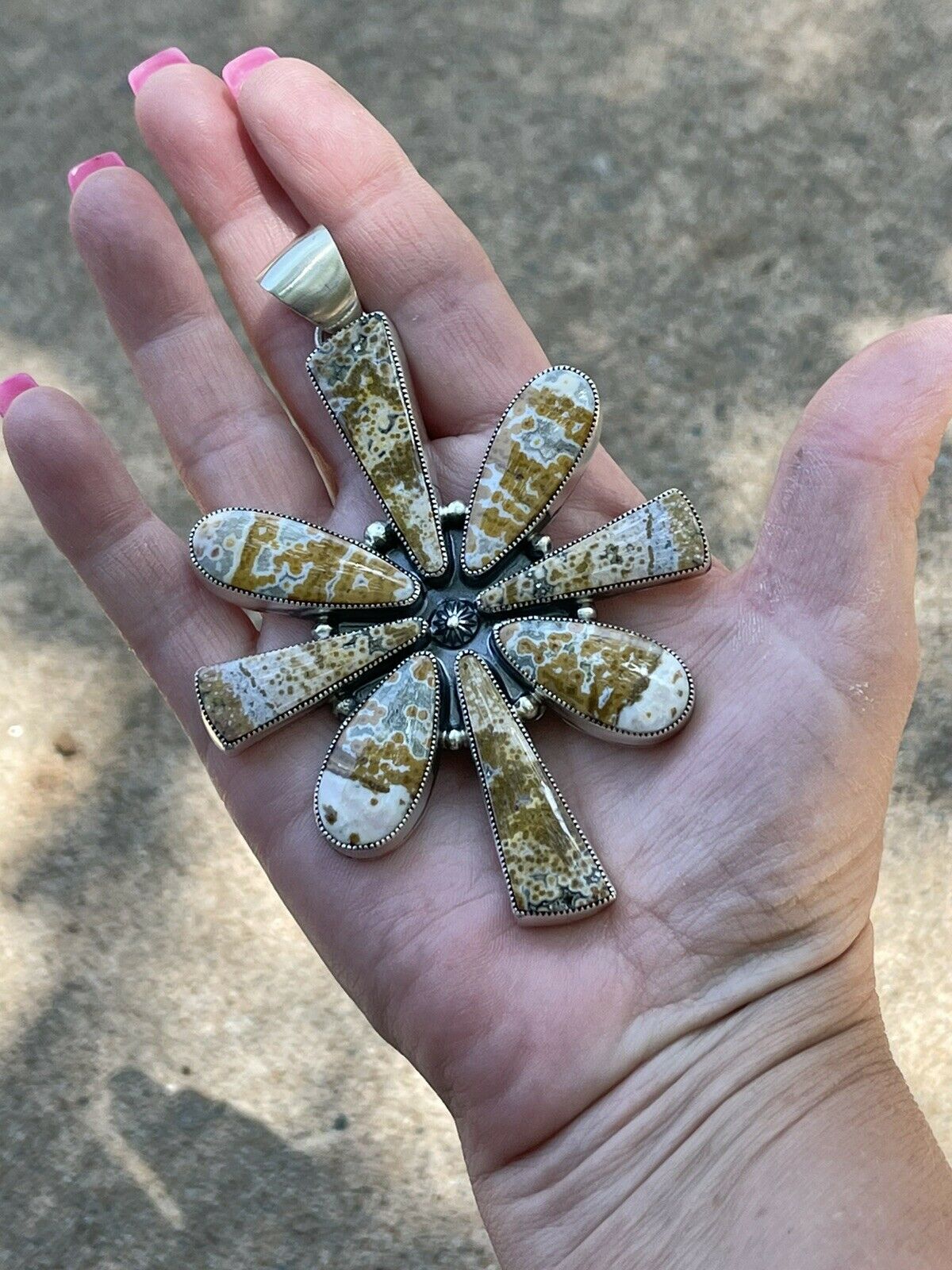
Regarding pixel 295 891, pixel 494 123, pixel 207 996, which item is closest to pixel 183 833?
pixel 207 996

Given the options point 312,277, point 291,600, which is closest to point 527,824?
point 291,600

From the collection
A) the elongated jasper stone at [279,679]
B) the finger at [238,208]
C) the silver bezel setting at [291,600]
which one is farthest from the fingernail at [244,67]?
the elongated jasper stone at [279,679]

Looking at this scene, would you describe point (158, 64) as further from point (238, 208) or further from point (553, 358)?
point (553, 358)

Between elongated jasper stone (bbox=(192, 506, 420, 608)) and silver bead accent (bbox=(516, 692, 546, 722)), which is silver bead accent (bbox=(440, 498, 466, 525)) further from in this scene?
silver bead accent (bbox=(516, 692, 546, 722))

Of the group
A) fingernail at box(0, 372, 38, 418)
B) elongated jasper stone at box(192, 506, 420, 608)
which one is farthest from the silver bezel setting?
fingernail at box(0, 372, 38, 418)

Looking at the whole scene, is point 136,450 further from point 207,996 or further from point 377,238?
point 207,996
